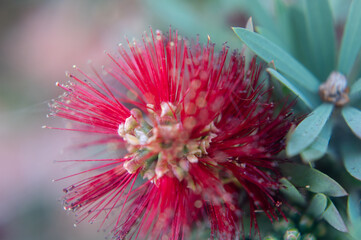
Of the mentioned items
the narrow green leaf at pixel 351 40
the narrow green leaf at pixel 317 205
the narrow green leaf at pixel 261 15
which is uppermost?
the narrow green leaf at pixel 261 15

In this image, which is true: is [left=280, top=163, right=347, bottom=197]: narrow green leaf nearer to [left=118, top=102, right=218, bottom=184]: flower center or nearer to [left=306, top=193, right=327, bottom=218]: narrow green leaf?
[left=306, top=193, right=327, bottom=218]: narrow green leaf

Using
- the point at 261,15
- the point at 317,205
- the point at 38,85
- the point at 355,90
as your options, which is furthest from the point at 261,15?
the point at 38,85

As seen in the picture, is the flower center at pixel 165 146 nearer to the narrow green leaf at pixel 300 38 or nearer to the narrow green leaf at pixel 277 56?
the narrow green leaf at pixel 277 56

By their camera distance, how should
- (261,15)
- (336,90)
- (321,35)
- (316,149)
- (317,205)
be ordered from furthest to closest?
1. (261,15)
2. (321,35)
3. (336,90)
4. (317,205)
5. (316,149)

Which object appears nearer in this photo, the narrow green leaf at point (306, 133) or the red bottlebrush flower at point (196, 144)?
the narrow green leaf at point (306, 133)

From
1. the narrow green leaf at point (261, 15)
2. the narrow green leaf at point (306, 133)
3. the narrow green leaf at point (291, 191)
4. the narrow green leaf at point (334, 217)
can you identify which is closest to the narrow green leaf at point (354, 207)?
the narrow green leaf at point (334, 217)

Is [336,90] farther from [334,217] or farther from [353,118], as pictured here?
[334,217]

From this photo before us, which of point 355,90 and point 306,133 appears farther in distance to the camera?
point 355,90
